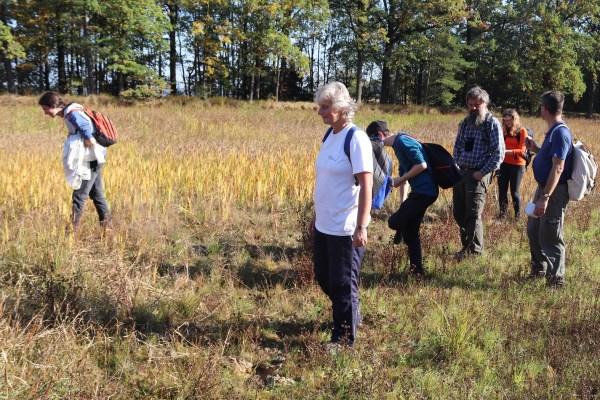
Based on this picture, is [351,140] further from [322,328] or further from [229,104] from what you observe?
[229,104]

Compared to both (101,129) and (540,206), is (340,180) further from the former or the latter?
(101,129)

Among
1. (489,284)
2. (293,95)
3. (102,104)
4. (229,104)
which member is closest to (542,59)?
(293,95)

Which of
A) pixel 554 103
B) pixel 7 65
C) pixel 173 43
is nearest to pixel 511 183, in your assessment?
pixel 554 103

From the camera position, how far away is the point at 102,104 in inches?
888

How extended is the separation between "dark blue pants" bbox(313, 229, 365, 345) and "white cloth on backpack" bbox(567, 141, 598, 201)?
213 centimetres

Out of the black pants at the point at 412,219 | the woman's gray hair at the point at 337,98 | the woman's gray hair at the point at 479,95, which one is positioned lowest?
the black pants at the point at 412,219

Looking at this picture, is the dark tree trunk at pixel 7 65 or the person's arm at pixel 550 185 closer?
the person's arm at pixel 550 185

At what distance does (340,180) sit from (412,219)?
66.3 inches

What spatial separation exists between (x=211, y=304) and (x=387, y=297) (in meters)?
1.48

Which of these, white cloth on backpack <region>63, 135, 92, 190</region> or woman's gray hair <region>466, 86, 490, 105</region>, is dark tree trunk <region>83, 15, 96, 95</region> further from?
woman's gray hair <region>466, 86, 490, 105</region>

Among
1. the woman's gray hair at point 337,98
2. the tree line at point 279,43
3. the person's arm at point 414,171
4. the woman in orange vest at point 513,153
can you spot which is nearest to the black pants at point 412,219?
the person's arm at point 414,171

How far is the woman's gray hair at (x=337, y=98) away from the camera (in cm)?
267

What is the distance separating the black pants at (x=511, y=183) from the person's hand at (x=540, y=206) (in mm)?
2667

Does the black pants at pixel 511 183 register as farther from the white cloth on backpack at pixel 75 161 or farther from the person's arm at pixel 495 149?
the white cloth on backpack at pixel 75 161
